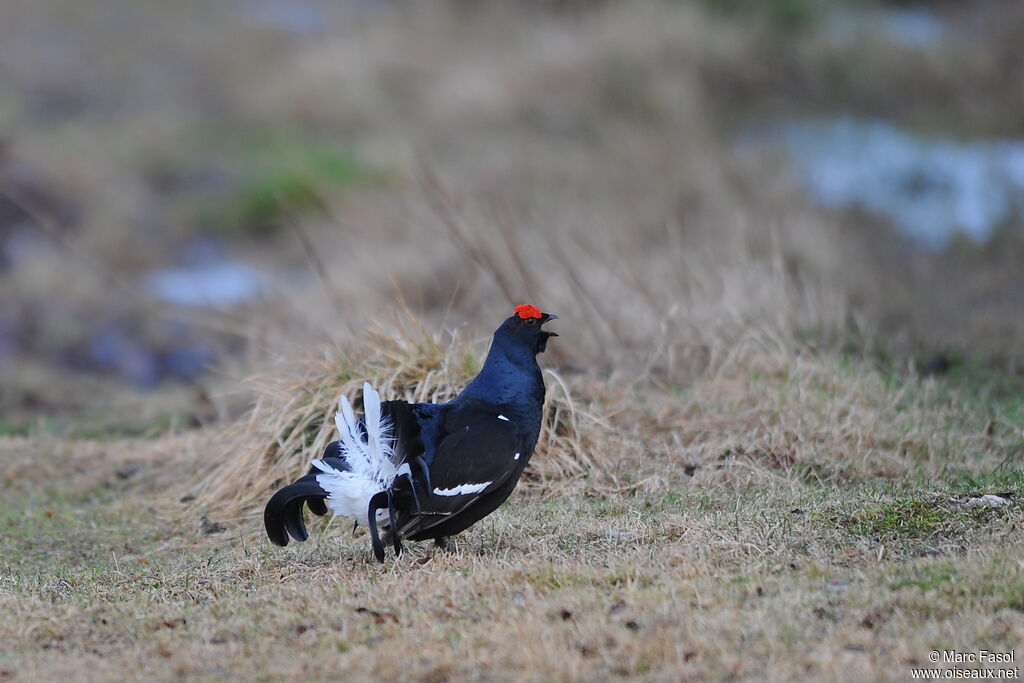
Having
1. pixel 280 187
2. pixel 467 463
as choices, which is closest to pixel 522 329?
pixel 467 463

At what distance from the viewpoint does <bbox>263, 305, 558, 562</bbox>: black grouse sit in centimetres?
456

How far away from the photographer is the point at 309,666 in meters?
3.74

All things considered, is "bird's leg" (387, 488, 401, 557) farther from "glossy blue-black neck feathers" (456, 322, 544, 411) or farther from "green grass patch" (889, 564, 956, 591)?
"green grass patch" (889, 564, 956, 591)

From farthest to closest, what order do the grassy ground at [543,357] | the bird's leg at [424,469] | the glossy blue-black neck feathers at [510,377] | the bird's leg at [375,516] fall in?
1. the glossy blue-black neck feathers at [510,377]
2. the bird's leg at [424,469]
3. the bird's leg at [375,516]
4. the grassy ground at [543,357]

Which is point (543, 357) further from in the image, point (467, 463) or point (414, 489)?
point (414, 489)

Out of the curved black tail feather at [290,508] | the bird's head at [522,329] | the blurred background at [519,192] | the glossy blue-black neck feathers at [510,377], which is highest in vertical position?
the bird's head at [522,329]

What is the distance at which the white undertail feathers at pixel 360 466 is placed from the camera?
4547mm

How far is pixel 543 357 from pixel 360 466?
10.6 ft

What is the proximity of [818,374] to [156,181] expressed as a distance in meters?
9.65

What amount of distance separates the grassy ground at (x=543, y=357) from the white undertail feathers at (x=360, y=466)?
12.5 inches

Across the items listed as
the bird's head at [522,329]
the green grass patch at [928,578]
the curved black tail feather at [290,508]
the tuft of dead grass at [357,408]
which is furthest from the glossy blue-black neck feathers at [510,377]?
the green grass patch at [928,578]

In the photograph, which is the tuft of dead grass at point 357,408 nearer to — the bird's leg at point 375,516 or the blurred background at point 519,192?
the blurred background at point 519,192

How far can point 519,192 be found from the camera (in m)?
13.0

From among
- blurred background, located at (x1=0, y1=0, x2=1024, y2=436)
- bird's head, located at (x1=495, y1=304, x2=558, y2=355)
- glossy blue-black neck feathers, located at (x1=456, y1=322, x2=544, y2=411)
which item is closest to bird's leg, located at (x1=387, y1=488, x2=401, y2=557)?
glossy blue-black neck feathers, located at (x1=456, y1=322, x2=544, y2=411)
